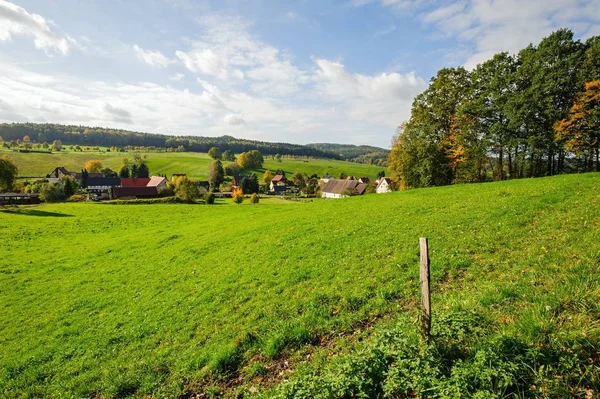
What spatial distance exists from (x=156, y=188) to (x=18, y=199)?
38.8 meters

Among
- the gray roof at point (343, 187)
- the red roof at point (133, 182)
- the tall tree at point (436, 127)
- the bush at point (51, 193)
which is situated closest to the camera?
the tall tree at point (436, 127)

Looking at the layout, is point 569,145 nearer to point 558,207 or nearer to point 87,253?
point 558,207

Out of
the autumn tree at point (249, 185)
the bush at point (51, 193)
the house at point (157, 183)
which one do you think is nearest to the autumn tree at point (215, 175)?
the autumn tree at point (249, 185)

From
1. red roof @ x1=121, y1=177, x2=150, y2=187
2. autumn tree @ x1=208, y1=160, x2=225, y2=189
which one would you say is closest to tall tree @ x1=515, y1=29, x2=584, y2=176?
autumn tree @ x1=208, y1=160, x2=225, y2=189

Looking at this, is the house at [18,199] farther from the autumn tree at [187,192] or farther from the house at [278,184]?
the house at [278,184]

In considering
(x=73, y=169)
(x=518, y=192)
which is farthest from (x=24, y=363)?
(x=73, y=169)

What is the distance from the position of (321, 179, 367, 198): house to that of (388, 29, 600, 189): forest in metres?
49.3

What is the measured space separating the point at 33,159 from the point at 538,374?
768ft

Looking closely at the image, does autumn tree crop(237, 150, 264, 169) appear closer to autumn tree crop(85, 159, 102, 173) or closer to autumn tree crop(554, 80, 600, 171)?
autumn tree crop(85, 159, 102, 173)

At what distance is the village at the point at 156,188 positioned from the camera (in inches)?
3528

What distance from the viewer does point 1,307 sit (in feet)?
57.1

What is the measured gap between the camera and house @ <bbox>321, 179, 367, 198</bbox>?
10256 centimetres

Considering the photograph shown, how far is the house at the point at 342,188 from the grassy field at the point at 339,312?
79.2 m

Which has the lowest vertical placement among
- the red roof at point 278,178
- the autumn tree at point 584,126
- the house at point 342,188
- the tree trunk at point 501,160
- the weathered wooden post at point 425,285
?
the house at point 342,188
